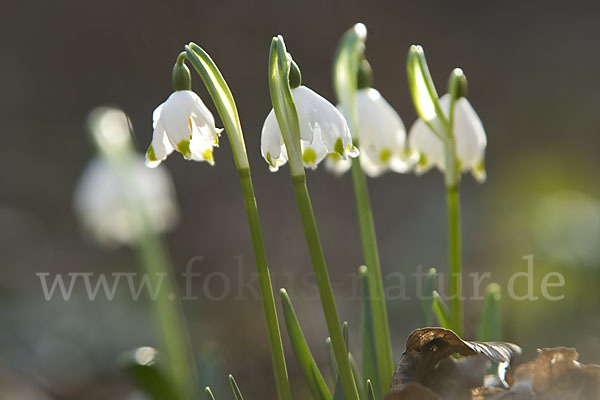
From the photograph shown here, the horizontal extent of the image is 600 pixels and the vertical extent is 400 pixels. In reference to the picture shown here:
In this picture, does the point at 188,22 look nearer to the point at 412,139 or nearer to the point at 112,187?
the point at 112,187

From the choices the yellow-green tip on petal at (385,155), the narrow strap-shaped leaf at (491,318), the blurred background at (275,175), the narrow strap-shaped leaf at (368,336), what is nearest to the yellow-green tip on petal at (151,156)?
the narrow strap-shaped leaf at (368,336)

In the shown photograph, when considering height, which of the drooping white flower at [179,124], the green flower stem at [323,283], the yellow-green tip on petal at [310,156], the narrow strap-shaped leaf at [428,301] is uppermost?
the drooping white flower at [179,124]

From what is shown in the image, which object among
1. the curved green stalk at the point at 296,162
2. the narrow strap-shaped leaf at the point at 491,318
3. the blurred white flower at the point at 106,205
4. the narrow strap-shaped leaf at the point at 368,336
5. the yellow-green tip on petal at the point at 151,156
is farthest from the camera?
the blurred white flower at the point at 106,205

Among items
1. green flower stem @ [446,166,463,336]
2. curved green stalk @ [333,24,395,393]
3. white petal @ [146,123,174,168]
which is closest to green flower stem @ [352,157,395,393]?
curved green stalk @ [333,24,395,393]

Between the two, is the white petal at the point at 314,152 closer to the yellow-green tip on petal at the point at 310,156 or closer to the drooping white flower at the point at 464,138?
the yellow-green tip on petal at the point at 310,156

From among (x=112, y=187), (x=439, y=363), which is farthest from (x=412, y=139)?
(x=112, y=187)

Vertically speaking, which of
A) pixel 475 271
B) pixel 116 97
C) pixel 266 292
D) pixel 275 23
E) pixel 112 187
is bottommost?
pixel 475 271
